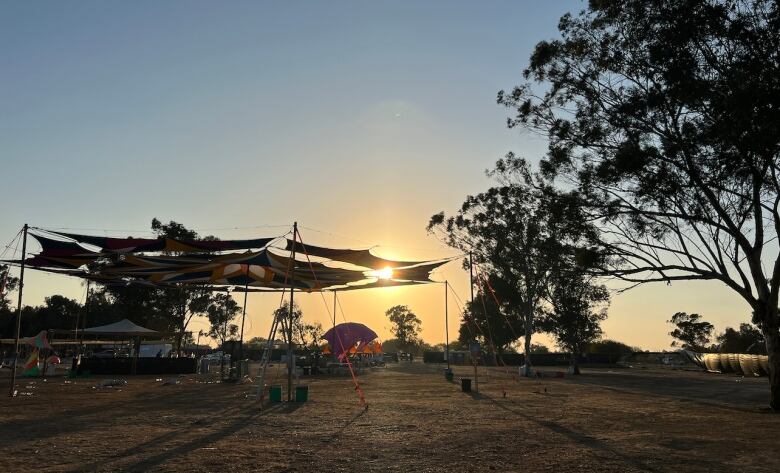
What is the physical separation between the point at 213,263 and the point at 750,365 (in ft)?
121

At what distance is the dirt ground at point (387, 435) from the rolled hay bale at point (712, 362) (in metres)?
29.5

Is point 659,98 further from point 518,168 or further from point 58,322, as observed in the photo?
point 58,322

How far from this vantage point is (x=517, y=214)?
117 feet

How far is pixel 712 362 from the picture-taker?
44625 millimetres

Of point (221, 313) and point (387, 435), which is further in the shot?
point (221, 313)

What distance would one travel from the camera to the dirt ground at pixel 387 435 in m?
8.16

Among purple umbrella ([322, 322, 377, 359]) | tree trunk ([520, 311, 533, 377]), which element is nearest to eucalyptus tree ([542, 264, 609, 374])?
tree trunk ([520, 311, 533, 377])

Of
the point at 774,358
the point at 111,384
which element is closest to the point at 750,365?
the point at 774,358

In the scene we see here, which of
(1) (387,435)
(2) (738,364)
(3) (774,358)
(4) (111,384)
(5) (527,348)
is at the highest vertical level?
(3) (774,358)

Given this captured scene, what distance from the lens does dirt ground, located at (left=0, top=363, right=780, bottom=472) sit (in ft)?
26.8

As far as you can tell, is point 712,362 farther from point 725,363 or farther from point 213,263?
point 213,263

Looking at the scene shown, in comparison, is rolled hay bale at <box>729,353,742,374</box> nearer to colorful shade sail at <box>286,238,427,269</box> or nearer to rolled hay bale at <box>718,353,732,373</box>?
rolled hay bale at <box>718,353,732,373</box>

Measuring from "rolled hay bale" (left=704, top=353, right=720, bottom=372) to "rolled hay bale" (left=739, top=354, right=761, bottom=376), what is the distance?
4.46 metres

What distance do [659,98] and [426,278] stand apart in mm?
10725
